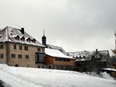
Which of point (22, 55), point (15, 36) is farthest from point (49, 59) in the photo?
point (15, 36)

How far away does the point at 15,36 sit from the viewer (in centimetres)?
6731

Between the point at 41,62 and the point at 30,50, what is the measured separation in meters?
5.62

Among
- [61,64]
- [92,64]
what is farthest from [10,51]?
[92,64]

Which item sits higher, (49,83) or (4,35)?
(4,35)

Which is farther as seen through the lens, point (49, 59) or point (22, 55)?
point (49, 59)

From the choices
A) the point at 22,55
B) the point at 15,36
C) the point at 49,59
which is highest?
the point at 15,36

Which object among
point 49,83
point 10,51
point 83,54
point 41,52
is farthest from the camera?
point 83,54

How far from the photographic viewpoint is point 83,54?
115 meters

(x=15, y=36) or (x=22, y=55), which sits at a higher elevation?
(x=15, y=36)

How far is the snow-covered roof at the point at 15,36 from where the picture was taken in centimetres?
6576

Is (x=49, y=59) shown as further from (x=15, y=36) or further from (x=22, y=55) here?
(x=15, y=36)

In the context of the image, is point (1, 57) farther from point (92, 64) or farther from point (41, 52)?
point (92, 64)

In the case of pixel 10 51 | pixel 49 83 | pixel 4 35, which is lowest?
Answer: pixel 49 83

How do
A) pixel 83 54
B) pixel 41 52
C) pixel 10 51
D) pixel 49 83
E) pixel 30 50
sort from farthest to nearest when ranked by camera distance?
pixel 83 54 → pixel 41 52 → pixel 30 50 → pixel 10 51 → pixel 49 83
